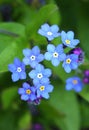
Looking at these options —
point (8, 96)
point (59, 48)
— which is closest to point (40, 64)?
point (59, 48)

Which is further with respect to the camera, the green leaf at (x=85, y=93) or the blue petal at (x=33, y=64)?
the green leaf at (x=85, y=93)

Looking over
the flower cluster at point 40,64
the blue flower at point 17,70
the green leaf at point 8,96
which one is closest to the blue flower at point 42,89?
the flower cluster at point 40,64

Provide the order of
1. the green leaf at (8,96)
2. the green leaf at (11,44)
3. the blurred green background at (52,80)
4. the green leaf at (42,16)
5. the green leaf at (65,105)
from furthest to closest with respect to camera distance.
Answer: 1. the green leaf at (8,96)
2. the green leaf at (65,105)
3. the blurred green background at (52,80)
4. the green leaf at (42,16)
5. the green leaf at (11,44)

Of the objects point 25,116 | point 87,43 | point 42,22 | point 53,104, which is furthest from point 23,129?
point 42,22

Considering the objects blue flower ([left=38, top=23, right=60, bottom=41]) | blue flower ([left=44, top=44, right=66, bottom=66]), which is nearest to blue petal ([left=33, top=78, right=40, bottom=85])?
blue flower ([left=44, top=44, right=66, bottom=66])

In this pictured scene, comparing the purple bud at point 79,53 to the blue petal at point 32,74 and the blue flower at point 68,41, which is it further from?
the blue petal at point 32,74

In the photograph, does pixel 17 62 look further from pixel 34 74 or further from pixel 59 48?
pixel 59 48

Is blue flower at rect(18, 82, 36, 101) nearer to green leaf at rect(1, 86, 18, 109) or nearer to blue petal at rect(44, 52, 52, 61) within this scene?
blue petal at rect(44, 52, 52, 61)

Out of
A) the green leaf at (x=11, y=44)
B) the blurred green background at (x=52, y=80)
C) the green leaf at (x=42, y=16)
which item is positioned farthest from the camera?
the blurred green background at (x=52, y=80)
